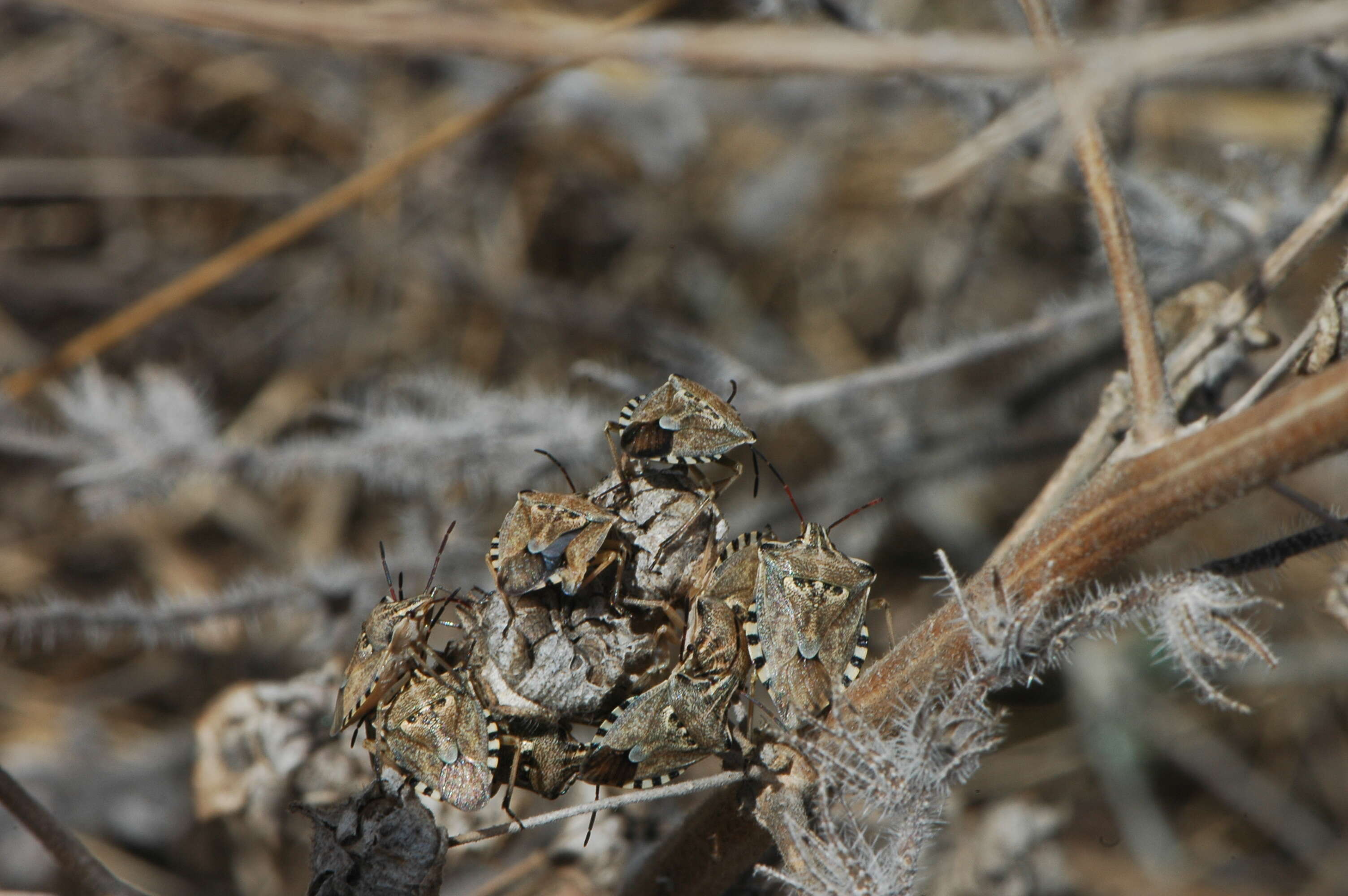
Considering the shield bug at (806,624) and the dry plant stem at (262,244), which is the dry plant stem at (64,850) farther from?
the dry plant stem at (262,244)

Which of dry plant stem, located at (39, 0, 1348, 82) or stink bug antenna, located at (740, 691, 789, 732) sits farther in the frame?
stink bug antenna, located at (740, 691, 789, 732)

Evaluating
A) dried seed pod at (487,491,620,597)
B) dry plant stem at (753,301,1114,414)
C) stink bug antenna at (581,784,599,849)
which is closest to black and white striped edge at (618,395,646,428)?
dried seed pod at (487,491,620,597)

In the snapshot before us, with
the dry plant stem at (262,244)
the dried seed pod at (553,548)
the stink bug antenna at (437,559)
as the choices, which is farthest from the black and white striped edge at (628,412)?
the dry plant stem at (262,244)

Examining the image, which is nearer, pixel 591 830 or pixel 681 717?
pixel 681 717

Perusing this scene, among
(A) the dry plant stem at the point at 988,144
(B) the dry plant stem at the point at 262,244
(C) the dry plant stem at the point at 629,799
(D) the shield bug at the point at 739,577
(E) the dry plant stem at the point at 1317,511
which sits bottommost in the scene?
(C) the dry plant stem at the point at 629,799

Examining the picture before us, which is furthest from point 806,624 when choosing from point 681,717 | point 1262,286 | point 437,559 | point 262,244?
point 262,244

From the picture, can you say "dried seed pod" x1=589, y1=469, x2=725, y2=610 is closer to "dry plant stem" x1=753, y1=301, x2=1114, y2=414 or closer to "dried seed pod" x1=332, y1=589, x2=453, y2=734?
"dried seed pod" x1=332, y1=589, x2=453, y2=734

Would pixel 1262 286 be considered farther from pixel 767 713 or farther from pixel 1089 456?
pixel 767 713
